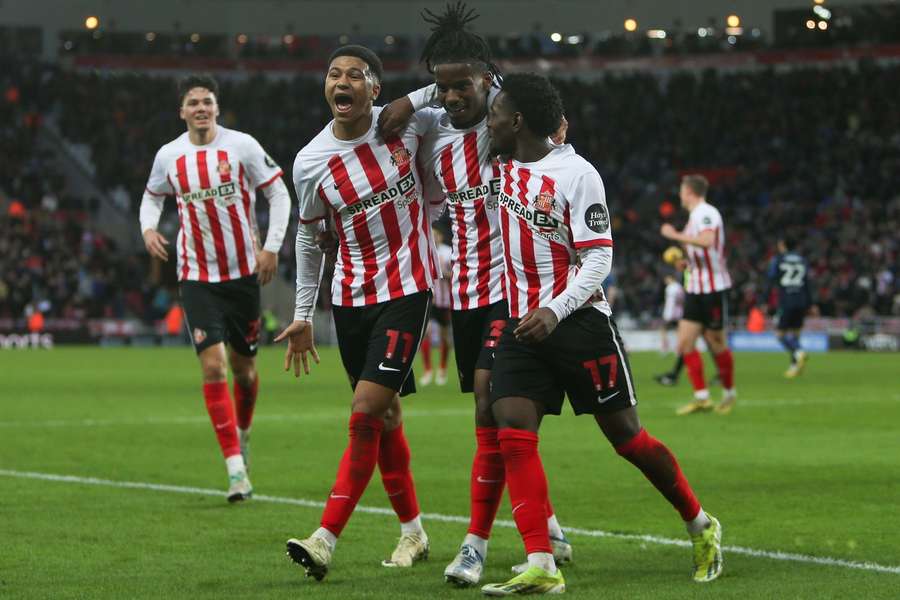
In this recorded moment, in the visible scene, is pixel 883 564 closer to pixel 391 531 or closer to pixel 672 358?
pixel 391 531

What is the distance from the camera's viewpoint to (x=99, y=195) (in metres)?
45.1

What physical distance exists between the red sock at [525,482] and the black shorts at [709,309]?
1010 centimetres

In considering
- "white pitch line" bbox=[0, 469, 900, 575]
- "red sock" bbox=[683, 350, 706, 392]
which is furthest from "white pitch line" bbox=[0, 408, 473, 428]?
"white pitch line" bbox=[0, 469, 900, 575]

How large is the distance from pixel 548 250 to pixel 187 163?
4196 millimetres

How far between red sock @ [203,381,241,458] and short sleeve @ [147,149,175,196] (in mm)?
1382

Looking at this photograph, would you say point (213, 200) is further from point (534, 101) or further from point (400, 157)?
point (534, 101)

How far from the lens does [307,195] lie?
6602mm

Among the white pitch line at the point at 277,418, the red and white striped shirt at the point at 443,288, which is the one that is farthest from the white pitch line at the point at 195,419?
the red and white striped shirt at the point at 443,288

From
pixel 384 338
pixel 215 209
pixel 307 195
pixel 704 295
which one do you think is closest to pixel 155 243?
pixel 215 209

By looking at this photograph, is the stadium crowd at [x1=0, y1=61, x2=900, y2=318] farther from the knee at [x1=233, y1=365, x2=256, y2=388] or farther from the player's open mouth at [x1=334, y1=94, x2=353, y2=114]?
the player's open mouth at [x1=334, y1=94, x2=353, y2=114]

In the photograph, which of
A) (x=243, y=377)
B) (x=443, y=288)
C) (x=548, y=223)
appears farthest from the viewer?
(x=443, y=288)

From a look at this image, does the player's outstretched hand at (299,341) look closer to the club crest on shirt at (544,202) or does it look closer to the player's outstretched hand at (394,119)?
the player's outstretched hand at (394,119)

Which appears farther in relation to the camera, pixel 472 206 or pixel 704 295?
pixel 704 295

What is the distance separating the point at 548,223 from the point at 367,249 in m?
1.06
